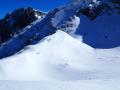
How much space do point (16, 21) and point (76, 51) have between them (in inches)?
4373

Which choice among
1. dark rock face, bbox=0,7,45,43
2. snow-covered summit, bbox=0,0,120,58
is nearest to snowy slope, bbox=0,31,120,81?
snow-covered summit, bbox=0,0,120,58

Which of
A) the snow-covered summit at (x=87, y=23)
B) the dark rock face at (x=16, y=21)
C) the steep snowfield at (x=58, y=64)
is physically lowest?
the steep snowfield at (x=58, y=64)

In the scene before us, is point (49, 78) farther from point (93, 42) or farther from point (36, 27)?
point (36, 27)

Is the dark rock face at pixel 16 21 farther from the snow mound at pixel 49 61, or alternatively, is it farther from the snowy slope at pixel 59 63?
the snowy slope at pixel 59 63

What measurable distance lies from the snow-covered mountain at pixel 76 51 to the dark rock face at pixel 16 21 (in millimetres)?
48152

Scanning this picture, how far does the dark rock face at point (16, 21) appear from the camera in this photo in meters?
153

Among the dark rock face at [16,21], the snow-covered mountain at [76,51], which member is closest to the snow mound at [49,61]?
the snow-covered mountain at [76,51]

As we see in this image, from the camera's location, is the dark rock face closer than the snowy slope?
No

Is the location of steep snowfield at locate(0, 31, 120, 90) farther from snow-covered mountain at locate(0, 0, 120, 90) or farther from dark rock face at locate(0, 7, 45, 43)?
dark rock face at locate(0, 7, 45, 43)

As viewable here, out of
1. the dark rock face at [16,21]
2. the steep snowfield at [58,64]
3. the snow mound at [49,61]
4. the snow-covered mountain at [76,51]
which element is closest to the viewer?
the steep snowfield at [58,64]

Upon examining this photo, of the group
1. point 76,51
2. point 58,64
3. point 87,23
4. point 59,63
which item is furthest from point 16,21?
point 58,64

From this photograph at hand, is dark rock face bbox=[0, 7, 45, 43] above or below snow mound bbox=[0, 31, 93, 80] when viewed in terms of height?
above

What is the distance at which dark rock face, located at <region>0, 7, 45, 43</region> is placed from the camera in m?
153

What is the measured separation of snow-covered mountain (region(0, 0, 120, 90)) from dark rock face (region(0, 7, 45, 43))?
4815 centimetres
